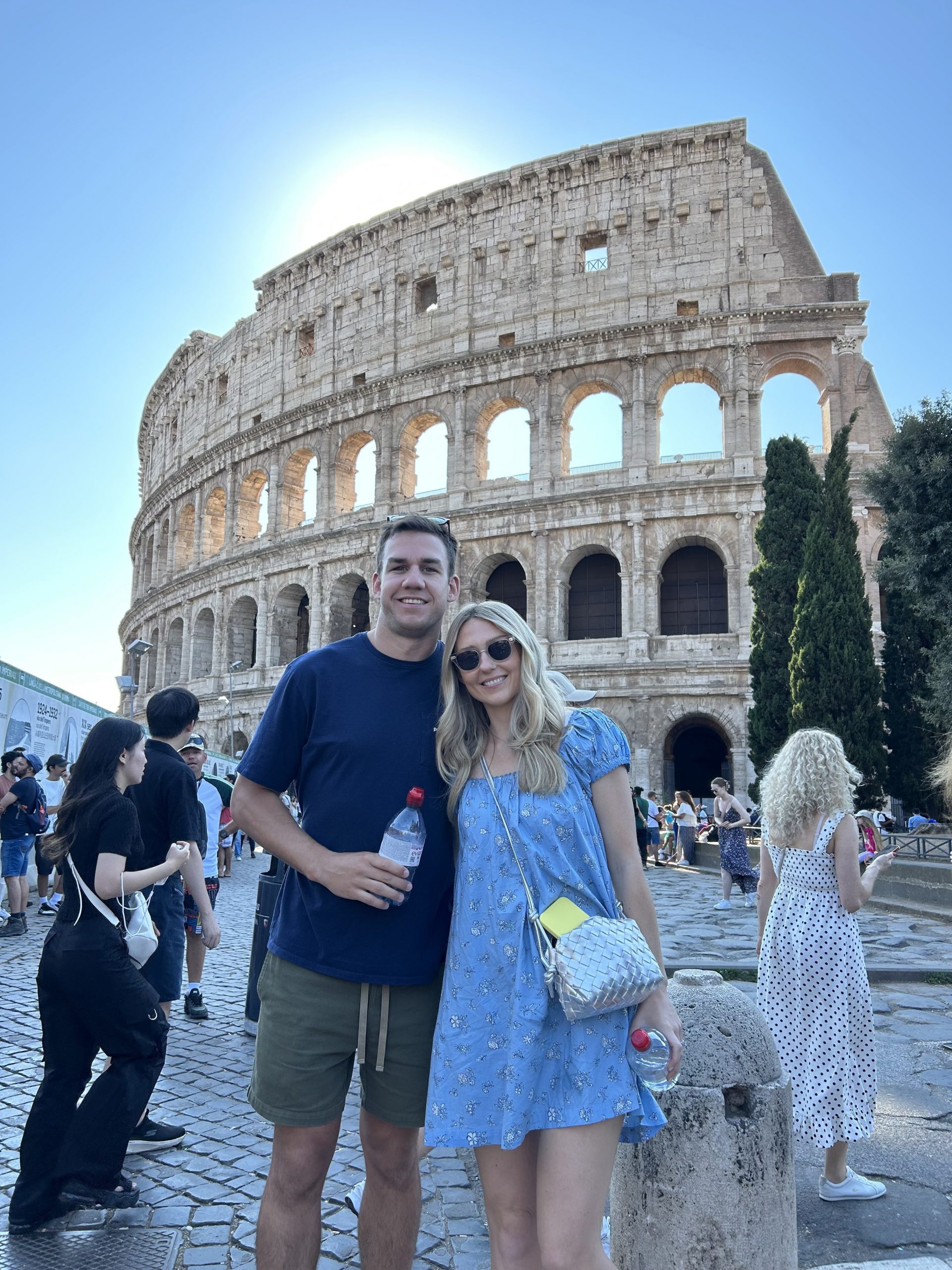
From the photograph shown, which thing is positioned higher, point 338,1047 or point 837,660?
point 837,660

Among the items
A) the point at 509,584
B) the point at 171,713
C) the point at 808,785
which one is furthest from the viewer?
the point at 509,584

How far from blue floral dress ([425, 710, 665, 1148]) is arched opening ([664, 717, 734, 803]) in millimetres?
20510

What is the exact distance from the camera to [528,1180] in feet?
6.19

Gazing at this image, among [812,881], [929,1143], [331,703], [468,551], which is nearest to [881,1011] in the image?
[929,1143]

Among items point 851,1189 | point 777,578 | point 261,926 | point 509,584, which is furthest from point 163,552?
point 851,1189

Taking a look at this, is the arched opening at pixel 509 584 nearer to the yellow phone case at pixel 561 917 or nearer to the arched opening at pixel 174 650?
the arched opening at pixel 174 650

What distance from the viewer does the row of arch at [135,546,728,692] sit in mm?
21891

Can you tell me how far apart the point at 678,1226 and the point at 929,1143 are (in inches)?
79.9

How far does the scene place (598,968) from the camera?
181cm

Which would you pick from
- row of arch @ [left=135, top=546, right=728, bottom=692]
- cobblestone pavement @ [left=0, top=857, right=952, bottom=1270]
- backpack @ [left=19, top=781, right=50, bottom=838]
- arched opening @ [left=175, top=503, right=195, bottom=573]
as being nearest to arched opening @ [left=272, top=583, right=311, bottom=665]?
row of arch @ [left=135, top=546, right=728, bottom=692]

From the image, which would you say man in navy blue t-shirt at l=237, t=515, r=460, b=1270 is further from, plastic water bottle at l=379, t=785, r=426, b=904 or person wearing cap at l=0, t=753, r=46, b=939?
person wearing cap at l=0, t=753, r=46, b=939

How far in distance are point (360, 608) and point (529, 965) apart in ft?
80.6

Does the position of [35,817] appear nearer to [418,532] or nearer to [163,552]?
[418,532]

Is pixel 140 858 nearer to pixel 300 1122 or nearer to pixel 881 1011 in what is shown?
pixel 300 1122
